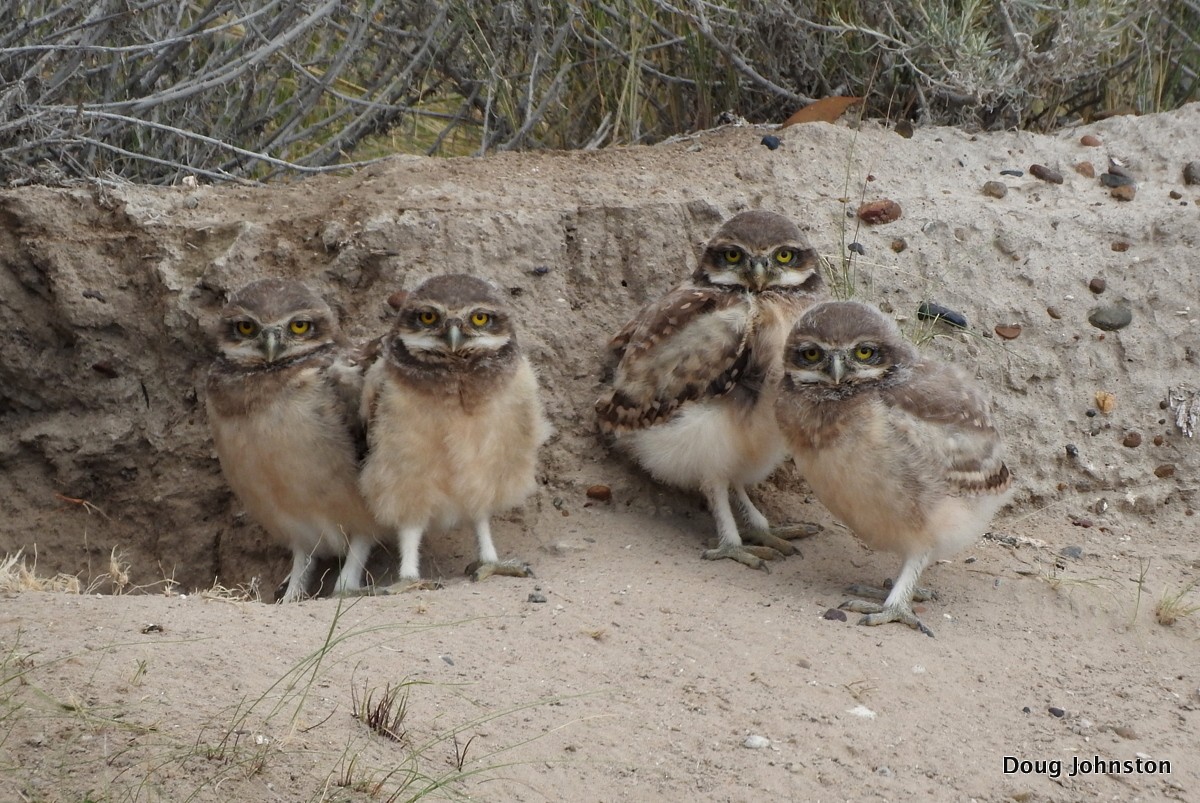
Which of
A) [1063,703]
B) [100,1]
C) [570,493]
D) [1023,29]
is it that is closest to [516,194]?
[570,493]

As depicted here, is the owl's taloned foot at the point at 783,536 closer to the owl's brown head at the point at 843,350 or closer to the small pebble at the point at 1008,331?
the owl's brown head at the point at 843,350

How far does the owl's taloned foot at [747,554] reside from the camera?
5645 mm

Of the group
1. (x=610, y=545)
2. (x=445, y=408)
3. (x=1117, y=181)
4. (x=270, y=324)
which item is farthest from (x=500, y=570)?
(x=1117, y=181)

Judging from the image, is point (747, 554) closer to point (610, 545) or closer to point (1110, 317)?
point (610, 545)

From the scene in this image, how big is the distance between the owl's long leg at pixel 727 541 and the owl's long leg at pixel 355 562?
1.46 m

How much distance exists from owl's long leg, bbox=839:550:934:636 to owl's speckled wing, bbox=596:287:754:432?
1080mm

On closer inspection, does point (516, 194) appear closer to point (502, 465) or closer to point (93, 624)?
point (502, 465)

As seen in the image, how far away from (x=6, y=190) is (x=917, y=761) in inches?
198

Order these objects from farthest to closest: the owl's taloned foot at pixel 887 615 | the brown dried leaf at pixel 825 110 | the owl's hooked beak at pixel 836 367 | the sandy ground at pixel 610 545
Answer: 1. the brown dried leaf at pixel 825 110
2. the owl's hooked beak at pixel 836 367
3. the owl's taloned foot at pixel 887 615
4. the sandy ground at pixel 610 545

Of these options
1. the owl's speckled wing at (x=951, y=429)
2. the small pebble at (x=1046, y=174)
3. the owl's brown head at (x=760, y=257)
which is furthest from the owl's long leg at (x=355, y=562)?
the small pebble at (x=1046, y=174)

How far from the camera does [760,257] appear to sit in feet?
18.9

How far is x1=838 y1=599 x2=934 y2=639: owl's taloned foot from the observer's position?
4.98 m

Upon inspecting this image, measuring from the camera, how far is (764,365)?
18.9 ft

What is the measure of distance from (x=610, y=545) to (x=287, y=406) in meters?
1.44
